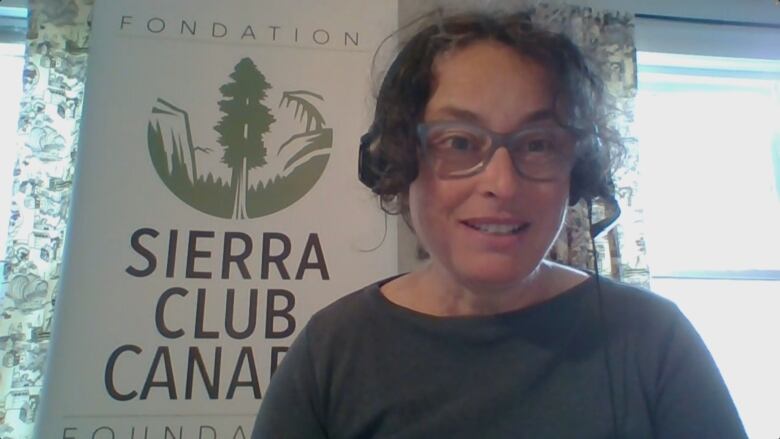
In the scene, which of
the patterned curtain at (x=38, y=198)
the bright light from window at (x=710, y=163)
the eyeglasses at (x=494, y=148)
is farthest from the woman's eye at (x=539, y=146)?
the bright light from window at (x=710, y=163)

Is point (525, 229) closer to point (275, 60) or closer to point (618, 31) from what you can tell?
point (275, 60)

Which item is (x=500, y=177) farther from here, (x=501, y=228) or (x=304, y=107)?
(x=304, y=107)

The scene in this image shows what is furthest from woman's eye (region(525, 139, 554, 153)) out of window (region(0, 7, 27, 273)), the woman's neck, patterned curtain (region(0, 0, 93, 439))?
window (region(0, 7, 27, 273))

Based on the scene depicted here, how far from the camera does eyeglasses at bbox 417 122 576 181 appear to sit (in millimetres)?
679

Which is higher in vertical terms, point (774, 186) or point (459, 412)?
point (774, 186)

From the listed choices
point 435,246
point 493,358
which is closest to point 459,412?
point 493,358

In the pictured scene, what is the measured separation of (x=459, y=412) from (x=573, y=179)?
352 millimetres

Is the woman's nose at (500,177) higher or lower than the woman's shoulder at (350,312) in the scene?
higher

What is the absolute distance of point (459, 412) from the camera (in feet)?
2.26

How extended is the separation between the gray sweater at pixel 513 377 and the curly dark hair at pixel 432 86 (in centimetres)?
18

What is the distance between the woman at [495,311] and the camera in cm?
67

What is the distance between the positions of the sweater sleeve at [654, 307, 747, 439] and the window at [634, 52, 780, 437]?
4.27 feet

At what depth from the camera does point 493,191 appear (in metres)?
0.67

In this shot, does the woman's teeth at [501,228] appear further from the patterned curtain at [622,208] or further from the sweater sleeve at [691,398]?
the patterned curtain at [622,208]
